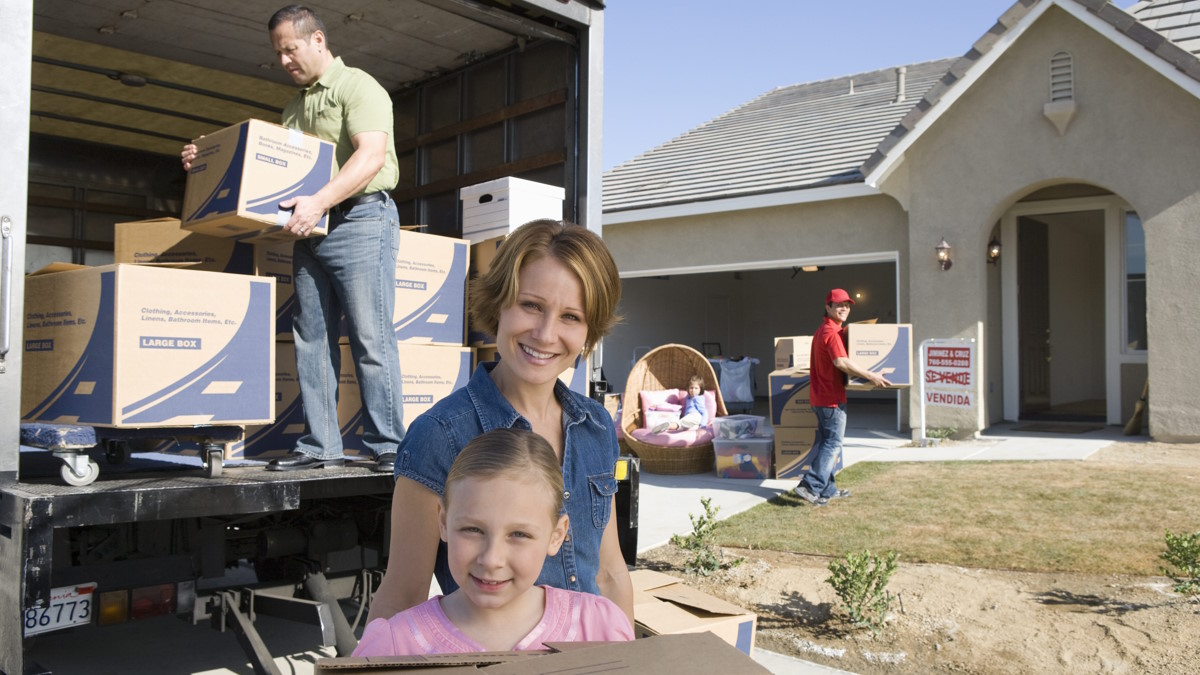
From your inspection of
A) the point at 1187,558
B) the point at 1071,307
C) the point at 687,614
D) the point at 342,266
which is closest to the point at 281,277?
the point at 342,266

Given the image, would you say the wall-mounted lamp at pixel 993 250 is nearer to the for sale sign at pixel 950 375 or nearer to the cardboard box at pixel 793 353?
the for sale sign at pixel 950 375

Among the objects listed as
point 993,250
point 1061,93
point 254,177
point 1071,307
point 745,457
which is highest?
point 1061,93

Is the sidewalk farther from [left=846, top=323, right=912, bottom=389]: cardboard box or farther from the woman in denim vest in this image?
the woman in denim vest

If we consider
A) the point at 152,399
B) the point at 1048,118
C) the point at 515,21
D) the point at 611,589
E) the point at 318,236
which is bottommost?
the point at 611,589

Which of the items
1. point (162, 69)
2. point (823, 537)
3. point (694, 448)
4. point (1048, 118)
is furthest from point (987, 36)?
point (162, 69)

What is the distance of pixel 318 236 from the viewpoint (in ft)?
12.5

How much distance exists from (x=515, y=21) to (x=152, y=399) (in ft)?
A: 8.25

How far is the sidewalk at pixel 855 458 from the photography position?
769 cm

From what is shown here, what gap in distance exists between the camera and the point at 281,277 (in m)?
4.39

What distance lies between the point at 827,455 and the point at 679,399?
3115mm

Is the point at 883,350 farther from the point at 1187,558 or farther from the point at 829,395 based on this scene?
the point at 1187,558

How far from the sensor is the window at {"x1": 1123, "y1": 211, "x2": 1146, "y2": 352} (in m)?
12.0

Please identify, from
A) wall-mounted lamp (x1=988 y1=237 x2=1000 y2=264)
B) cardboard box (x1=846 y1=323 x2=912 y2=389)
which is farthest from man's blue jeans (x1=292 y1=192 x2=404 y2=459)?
wall-mounted lamp (x1=988 y1=237 x2=1000 y2=264)

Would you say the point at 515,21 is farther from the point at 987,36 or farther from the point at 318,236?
the point at 987,36
